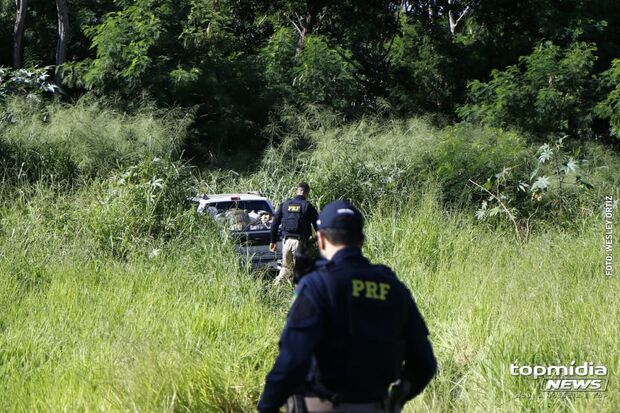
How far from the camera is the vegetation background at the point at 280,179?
606cm

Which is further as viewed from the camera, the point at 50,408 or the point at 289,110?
the point at 289,110

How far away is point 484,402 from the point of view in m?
5.66

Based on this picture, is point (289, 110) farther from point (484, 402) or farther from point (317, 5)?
point (484, 402)

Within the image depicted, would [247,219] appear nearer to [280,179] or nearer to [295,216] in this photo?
[295,216]

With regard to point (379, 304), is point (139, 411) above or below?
below

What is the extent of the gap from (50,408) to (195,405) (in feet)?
3.22

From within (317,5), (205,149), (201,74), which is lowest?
(205,149)

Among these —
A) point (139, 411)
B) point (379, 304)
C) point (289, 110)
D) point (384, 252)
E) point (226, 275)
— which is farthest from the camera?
point (289, 110)

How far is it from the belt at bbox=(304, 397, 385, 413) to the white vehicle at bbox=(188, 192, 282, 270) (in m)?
6.90

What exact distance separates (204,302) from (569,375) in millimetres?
3463

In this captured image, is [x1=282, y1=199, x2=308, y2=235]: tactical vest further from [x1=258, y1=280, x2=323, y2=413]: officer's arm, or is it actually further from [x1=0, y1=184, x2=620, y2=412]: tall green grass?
[x1=258, y1=280, x2=323, y2=413]: officer's arm

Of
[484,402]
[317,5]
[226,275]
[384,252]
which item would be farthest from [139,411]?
[317,5]

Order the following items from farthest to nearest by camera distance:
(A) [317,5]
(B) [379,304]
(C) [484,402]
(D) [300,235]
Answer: (A) [317,5], (D) [300,235], (C) [484,402], (B) [379,304]

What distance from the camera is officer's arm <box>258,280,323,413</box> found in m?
3.28
